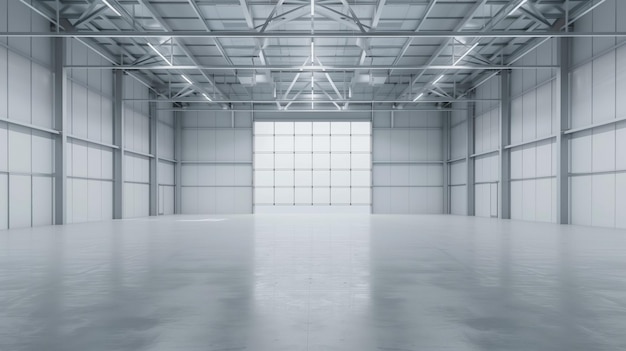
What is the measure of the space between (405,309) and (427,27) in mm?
27015

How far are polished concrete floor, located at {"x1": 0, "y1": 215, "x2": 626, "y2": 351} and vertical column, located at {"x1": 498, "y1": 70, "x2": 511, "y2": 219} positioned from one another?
967 inches

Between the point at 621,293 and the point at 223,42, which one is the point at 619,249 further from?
the point at 223,42

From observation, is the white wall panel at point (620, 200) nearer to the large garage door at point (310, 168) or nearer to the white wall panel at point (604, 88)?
the white wall panel at point (604, 88)

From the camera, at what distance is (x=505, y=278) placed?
8812mm

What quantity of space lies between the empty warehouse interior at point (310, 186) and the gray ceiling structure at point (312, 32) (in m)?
0.22

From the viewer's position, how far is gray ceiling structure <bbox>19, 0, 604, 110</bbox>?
74.3 feet

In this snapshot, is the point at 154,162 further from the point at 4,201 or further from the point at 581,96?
the point at 581,96

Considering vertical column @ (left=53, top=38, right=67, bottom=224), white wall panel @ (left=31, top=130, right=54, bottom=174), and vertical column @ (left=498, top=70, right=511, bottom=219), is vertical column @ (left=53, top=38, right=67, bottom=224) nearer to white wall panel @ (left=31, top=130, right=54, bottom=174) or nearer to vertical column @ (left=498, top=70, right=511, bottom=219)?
white wall panel @ (left=31, top=130, right=54, bottom=174)

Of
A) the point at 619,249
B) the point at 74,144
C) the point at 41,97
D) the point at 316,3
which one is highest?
the point at 316,3

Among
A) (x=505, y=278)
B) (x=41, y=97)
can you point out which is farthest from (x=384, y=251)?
(x=41, y=97)

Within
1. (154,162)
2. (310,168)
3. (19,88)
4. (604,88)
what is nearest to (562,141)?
(604,88)

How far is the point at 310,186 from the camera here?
49125mm

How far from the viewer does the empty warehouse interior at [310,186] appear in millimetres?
6027

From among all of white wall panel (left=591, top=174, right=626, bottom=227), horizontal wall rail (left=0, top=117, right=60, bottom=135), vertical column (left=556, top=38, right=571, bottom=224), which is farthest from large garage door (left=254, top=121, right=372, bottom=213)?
white wall panel (left=591, top=174, right=626, bottom=227)
